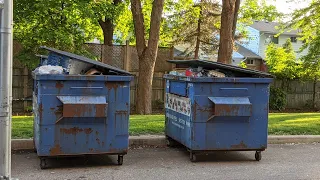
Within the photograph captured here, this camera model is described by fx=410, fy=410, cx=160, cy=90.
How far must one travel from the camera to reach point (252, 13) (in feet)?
101

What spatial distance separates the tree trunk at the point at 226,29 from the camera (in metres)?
13.2

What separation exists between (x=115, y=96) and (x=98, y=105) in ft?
1.06

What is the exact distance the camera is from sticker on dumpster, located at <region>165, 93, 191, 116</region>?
660 centimetres

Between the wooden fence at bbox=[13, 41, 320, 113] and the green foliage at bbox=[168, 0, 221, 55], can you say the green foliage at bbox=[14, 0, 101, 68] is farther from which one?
the green foliage at bbox=[168, 0, 221, 55]

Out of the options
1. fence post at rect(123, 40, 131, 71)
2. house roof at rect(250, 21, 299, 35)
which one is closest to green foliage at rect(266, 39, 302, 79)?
fence post at rect(123, 40, 131, 71)

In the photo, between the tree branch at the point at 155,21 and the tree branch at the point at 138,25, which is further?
the tree branch at the point at 138,25

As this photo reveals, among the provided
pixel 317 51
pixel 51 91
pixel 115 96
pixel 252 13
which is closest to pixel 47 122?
pixel 51 91

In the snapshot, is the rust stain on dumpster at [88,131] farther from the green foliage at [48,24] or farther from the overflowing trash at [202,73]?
the green foliage at [48,24]

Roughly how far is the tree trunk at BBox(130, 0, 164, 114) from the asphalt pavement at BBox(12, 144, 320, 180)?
23.0 ft

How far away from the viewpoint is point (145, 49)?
14.2 meters

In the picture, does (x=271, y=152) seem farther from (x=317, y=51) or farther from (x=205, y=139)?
(x=317, y=51)

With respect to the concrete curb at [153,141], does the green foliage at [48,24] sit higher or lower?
higher

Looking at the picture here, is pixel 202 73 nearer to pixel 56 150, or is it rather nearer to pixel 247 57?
pixel 56 150

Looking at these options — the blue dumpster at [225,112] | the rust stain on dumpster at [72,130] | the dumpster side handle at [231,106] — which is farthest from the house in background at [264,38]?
the rust stain on dumpster at [72,130]
